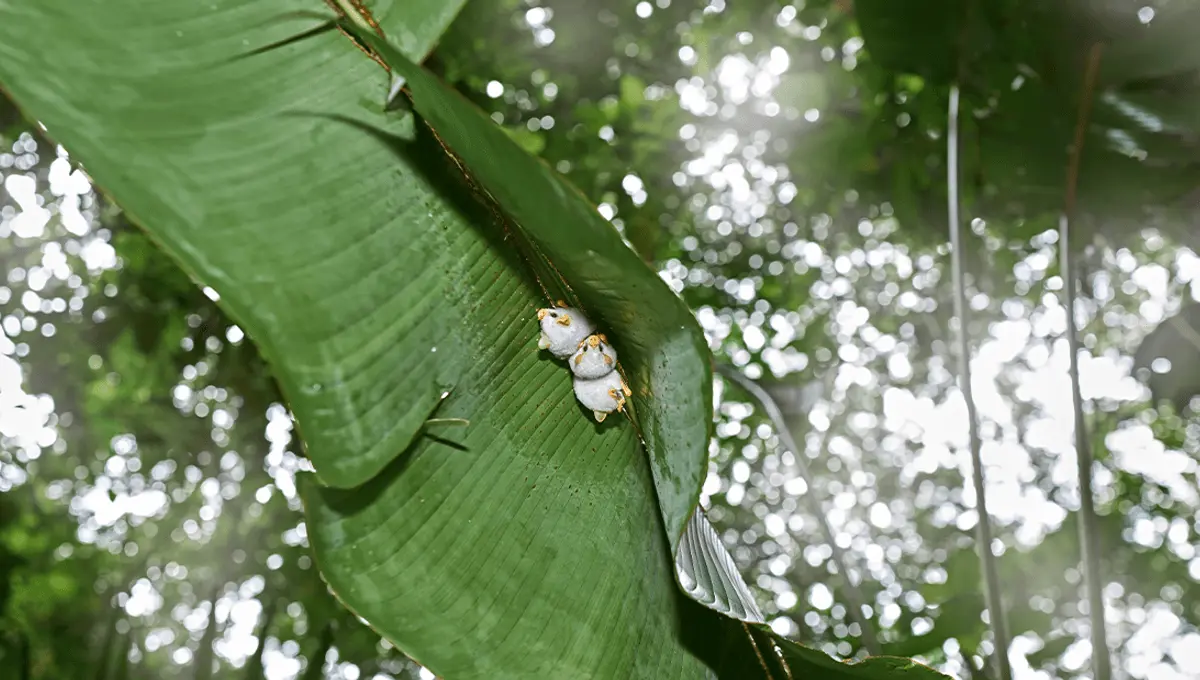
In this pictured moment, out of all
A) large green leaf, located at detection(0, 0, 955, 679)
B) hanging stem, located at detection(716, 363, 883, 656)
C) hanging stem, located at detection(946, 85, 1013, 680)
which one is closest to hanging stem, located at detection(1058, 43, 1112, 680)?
hanging stem, located at detection(946, 85, 1013, 680)

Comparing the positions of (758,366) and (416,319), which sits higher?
(416,319)

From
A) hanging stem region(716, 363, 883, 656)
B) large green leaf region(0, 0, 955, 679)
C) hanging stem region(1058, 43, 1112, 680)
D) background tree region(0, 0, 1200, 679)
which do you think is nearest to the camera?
large green leaf region(0, 0, 955, 679)

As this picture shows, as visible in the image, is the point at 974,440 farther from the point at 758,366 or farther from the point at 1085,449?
the point at 758,366

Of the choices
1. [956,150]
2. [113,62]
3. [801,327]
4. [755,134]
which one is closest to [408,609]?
[113,62]

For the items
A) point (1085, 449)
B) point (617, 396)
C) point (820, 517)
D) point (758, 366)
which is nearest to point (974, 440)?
point (1085, 449)

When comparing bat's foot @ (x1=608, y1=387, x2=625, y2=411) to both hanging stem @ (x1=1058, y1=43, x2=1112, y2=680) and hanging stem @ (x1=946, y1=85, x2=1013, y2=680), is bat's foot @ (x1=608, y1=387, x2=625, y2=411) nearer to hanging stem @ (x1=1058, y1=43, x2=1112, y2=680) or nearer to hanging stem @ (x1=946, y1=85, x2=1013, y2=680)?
hanging stem @ (x1=946, y1=85, x2=1013, y2=680)

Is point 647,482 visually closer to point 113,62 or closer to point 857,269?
point 113,62
